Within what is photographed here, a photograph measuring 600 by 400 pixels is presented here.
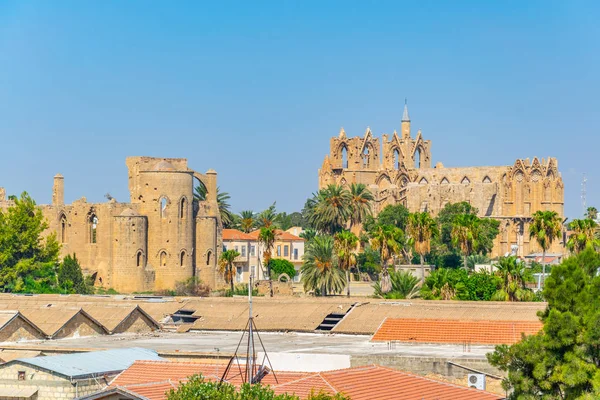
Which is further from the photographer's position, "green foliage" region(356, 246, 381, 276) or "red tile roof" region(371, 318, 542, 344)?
"green foliage" region(356, 246, 381, 276)

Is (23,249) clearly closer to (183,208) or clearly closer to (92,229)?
(92,229)

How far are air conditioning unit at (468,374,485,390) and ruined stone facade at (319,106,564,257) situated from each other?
66.1 m

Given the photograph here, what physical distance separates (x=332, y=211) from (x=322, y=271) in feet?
66.7

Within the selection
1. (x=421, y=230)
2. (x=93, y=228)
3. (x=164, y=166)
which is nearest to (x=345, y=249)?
(x=421, y=230)

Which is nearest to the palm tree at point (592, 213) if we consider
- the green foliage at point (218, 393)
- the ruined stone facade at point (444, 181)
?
the ruined stone facade at point (444, 181)

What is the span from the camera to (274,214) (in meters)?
108

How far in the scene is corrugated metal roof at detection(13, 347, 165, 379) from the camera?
37.5 m

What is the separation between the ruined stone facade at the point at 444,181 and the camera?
114812mm

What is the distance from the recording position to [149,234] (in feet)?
280

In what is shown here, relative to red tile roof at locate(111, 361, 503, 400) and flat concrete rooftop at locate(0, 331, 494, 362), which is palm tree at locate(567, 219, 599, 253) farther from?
red tile roof at locate(111, 361, 503, 400)

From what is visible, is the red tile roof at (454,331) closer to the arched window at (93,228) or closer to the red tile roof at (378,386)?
the red tile roof at (378,386)

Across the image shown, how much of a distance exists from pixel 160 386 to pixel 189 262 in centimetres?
5302

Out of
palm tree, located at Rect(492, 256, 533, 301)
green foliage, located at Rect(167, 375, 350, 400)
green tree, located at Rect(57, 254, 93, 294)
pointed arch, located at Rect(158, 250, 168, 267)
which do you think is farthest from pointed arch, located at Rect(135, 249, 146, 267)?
green foliage, located at Rect(167, 375, 350, 400)

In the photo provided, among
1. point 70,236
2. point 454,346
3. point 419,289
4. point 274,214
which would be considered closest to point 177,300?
point 419,289
